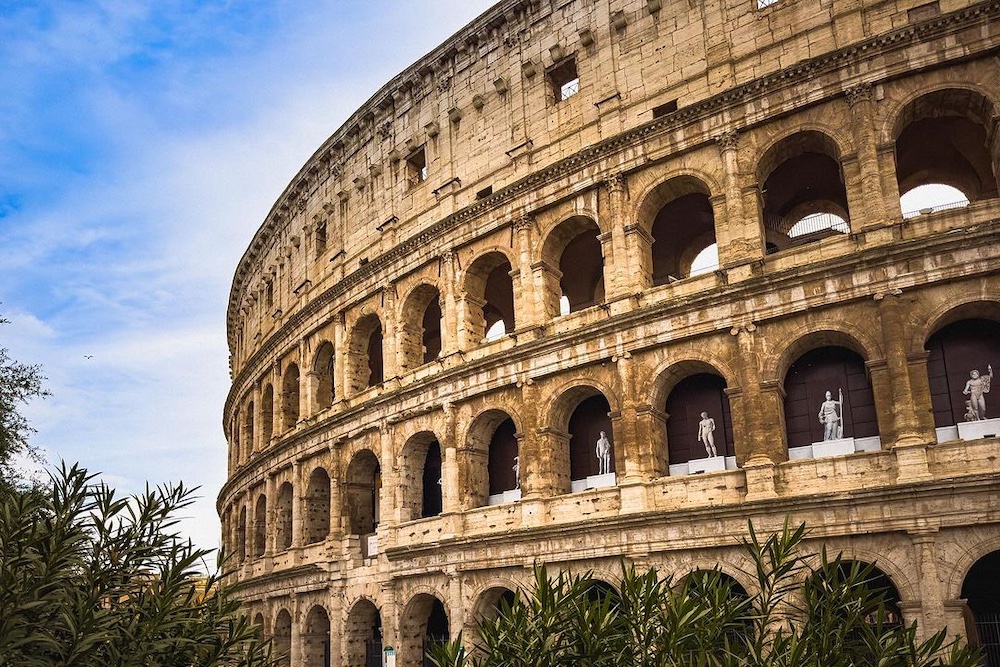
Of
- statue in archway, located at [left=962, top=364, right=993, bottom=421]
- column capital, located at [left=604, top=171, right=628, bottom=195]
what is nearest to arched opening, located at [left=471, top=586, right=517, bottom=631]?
column capital, located at [left=604, top=171, right=628, bottom=195]

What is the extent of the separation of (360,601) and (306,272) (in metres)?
11.4

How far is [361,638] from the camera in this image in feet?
82.7

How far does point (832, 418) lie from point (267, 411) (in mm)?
22212

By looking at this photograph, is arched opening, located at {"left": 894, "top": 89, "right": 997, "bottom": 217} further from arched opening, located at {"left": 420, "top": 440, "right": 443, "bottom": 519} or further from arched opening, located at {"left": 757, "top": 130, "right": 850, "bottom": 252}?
arched opening, located at {"left": 420, "top": 440, "right": 443, "bottom": 519}

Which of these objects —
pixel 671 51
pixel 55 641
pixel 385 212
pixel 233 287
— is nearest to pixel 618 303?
pixel 671 51

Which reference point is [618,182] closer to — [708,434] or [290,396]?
[708,434]

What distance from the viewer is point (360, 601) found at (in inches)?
979

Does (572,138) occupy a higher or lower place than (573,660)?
higher

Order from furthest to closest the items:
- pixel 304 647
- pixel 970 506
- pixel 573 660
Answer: pixel 304 647
pixel 970 506
pixel 573 660

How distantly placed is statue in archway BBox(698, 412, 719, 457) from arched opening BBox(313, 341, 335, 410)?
13.8 meters

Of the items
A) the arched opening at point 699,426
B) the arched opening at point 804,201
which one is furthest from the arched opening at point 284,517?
the arched opening at point 804,201

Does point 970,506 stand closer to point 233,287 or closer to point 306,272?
point 306,272

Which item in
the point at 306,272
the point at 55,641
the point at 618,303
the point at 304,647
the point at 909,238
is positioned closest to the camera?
the point at 55,641

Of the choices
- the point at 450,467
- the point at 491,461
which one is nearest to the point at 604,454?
the point at 491,461
